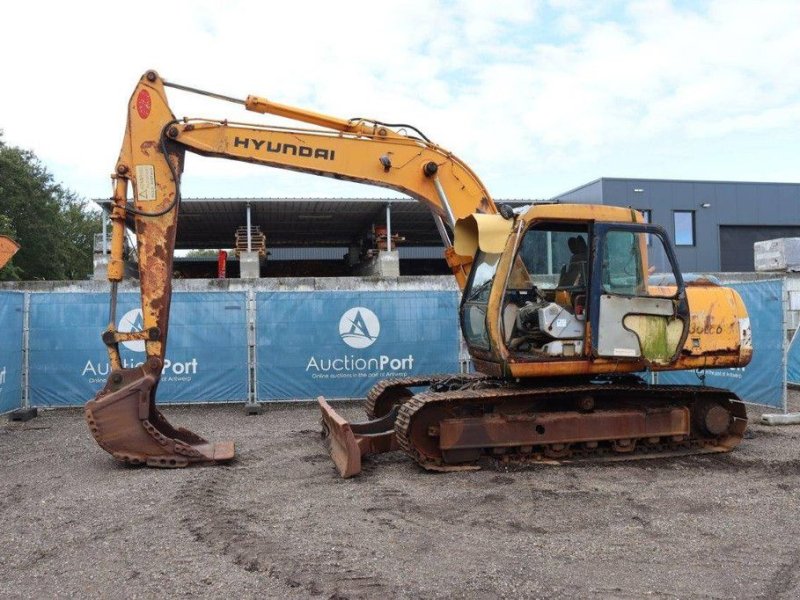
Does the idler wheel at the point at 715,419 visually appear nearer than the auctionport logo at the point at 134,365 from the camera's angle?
Yes

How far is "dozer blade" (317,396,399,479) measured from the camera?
6508 millimetres

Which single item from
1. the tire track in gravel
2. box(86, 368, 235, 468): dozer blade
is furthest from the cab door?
box(86, 368, 235, 468): dozer blade

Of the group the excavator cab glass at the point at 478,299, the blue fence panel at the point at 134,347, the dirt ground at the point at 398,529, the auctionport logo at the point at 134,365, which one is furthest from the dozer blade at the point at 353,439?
the auctionport logo at the point at 134,365

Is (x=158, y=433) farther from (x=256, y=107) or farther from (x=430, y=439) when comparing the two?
(x=256, y=107)

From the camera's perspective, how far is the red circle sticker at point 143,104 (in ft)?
23.4

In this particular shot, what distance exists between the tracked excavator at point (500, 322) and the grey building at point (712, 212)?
24.6 metres

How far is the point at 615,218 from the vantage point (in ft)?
23.8

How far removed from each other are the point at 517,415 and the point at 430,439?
96 cm

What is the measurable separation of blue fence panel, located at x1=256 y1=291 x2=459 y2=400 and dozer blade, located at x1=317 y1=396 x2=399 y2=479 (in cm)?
348

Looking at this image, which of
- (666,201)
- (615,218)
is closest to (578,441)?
(615,218)

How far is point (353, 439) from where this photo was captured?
6.50 meters

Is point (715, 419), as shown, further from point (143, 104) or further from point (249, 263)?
point (249, 263)

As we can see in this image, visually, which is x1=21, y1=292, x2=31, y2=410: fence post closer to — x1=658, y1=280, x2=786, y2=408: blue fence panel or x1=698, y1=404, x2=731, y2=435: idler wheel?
x1=698, y1=404, x2=731, y2=435: idler wheel

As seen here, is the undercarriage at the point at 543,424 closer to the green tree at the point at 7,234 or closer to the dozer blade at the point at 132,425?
the dozer blade at the point at 132,425
